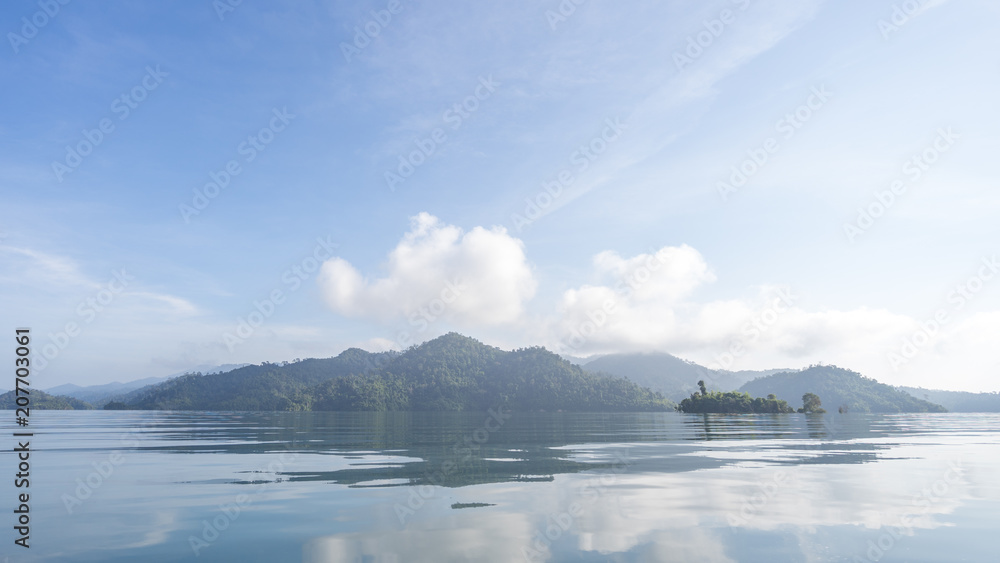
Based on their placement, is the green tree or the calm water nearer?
the calm water

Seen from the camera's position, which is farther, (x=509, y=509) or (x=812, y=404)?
(x=812, y=404)

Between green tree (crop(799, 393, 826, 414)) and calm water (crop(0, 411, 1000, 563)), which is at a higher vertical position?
calm water (crop(0, 411, 1000, 563))

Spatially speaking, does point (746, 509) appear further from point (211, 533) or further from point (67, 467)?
point (67, 467)

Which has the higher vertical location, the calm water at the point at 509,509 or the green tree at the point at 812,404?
the calm water at the point at 509,509

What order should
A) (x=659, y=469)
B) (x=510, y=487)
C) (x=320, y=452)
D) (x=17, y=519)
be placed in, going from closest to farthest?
(x=17, y=519), (x=510, y=487), (x=659, y=469), (x=320, y=452)

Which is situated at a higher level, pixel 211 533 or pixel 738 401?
pixel 211 533

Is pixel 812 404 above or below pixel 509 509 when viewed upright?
below

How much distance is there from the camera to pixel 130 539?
1527 cm

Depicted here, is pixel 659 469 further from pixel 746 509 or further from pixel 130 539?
pixel 130 539

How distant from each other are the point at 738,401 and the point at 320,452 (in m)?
194

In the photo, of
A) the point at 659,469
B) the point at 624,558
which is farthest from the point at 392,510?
the point at 659,469

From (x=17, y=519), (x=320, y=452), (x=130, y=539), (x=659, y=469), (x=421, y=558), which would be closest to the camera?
(x=421, y=558)

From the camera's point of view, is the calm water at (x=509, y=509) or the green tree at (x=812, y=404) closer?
the calm water at (x=509, y=509)

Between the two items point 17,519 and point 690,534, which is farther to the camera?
point 17,519
